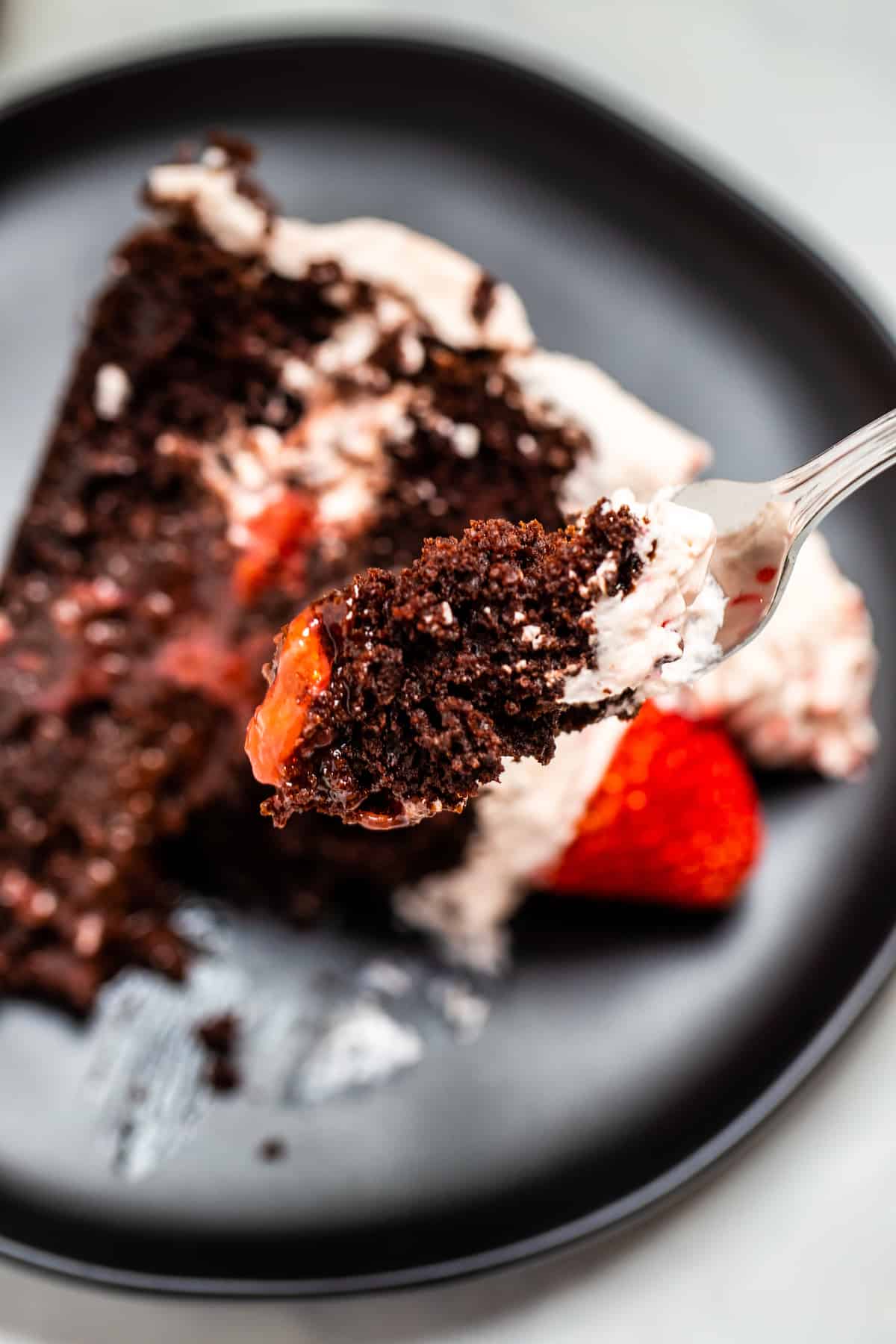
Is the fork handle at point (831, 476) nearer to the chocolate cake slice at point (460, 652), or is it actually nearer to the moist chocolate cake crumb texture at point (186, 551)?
the chocolate cake slice at point (460, 652)

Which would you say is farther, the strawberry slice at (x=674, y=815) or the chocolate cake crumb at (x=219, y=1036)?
the chocolate cake crumb at (x=219, y=1036)

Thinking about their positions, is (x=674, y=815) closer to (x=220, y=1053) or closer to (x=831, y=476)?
(x=831, y=476)

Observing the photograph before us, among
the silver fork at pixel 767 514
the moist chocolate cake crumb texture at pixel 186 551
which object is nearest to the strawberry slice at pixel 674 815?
the moist chocolate cake crumb texture at pixel 186 551

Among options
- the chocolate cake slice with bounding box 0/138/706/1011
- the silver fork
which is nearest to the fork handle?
the silver fork

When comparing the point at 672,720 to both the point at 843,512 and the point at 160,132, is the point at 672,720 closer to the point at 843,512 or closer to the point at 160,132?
the point at 843,512

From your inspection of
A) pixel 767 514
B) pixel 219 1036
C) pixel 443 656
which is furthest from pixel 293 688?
pixel 219 1036

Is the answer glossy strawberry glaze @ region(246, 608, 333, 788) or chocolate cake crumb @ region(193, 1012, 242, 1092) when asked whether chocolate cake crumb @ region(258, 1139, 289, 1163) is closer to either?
chocolate cake crumb @ region(193, 1012, 242, 1092)

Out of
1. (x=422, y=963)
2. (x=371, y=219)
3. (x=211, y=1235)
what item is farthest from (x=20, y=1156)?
(x=371, y=219)
